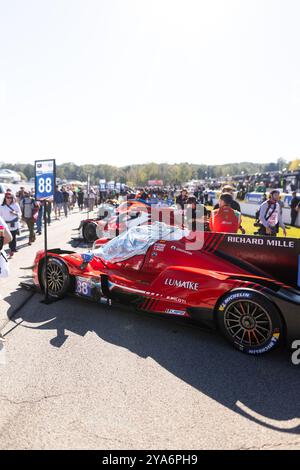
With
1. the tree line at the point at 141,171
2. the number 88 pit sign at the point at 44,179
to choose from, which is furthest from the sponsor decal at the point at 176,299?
the tree line at the point at 141,171

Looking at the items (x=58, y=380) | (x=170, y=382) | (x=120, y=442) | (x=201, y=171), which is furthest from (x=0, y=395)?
(x=201, y=171)

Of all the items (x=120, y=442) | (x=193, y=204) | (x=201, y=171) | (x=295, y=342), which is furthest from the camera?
(x=201, y=171)

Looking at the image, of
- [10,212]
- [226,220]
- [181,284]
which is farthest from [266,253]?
[10,212]

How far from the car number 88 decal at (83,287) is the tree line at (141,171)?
82.1 meters

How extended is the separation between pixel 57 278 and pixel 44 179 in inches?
61.6

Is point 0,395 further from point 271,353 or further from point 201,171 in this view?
point 201,171

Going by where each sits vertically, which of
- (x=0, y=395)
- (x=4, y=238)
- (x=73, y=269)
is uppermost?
(x=4, y=238)

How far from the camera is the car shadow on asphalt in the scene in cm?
284

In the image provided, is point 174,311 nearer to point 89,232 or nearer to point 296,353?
point 296,353

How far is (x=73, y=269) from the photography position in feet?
16.9

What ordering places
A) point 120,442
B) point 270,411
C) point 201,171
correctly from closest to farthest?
point 120,442 < point 270,411 < point 201,171

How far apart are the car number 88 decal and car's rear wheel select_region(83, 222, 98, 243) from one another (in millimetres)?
5831

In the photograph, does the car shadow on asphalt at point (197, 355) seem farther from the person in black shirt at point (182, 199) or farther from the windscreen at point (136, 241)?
the person in black shirt at point (182, 199)

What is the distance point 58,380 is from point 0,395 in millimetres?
496
